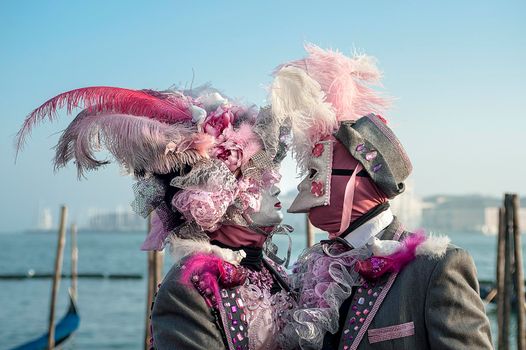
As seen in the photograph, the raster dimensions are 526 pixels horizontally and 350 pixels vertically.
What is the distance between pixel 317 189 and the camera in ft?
9.41

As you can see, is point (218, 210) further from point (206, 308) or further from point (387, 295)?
point (387, 295)

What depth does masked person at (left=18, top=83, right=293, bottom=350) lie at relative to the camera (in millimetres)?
2738

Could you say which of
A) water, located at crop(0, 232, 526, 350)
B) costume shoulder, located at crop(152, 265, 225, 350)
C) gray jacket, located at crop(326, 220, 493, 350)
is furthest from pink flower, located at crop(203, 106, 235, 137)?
water, located at crop(0, 232, 526, 350)

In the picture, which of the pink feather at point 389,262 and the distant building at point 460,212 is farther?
the distant building at point 460,212

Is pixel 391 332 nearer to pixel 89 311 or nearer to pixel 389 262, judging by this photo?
pixel 389 262

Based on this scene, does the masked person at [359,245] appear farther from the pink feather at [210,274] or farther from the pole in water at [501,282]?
the pole in water at [501,282]

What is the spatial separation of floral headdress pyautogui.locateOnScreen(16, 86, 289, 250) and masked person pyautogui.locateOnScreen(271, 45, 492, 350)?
0.52 feet

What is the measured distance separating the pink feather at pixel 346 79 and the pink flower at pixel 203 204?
0.56 m

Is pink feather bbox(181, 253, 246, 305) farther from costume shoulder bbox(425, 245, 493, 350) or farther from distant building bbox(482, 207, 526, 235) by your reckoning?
distant building bbox(482, 207, 526, 235)

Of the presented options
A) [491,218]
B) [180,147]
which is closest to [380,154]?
[180,147]

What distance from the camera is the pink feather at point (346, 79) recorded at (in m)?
2.95

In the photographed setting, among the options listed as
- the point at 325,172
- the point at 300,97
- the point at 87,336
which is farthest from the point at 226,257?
the point at 87,336

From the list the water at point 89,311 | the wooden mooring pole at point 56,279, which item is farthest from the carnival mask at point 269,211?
the water at point 89,311

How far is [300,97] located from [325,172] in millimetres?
299
